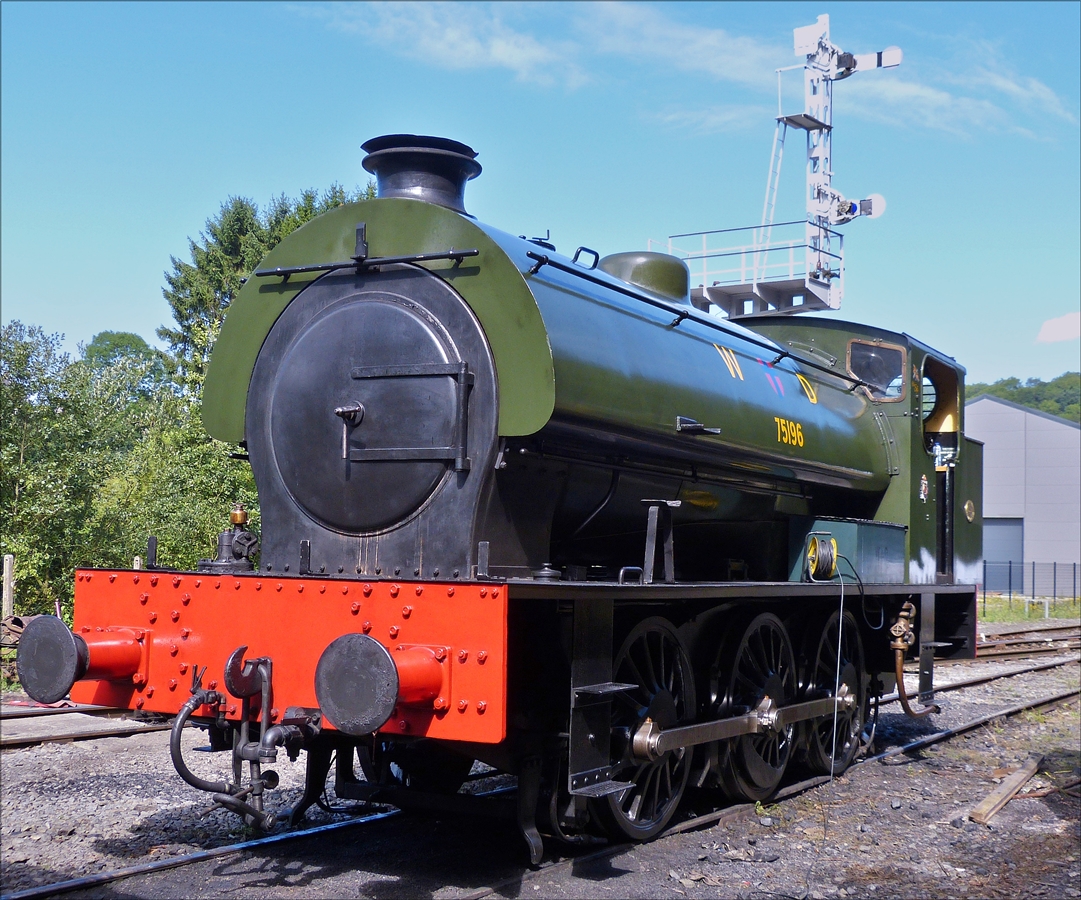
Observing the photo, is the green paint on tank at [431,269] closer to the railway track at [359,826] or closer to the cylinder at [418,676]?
the cylinder at [418,676]

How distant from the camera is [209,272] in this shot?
114 ft

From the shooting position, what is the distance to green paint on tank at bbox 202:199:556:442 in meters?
4.70

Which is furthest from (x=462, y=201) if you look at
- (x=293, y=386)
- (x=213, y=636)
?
(x=213, y=636)

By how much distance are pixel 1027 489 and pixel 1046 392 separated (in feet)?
235

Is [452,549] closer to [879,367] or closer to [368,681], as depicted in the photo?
[368,681]

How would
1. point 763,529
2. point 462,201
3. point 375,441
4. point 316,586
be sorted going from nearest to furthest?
point 316,586
point 375,441
point 462,201
point 763,529

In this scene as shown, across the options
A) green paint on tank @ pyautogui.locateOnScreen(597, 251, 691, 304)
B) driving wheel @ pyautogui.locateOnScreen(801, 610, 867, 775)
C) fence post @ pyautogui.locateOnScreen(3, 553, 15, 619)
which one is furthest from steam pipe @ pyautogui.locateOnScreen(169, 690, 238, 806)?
fence post @ pyautogui.locateOnScreen(3, 553, 15, 619)

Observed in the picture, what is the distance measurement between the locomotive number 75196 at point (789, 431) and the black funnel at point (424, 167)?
105 inches

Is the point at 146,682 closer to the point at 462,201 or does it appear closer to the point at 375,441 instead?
the point at 375,441

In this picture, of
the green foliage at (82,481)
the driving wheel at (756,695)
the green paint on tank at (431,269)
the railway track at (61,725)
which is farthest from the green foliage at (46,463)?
the driving wheel at (756,695)

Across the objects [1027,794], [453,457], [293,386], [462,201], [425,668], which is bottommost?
[1027,794]

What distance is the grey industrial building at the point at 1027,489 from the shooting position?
1505 inches

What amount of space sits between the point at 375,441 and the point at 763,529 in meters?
3.34

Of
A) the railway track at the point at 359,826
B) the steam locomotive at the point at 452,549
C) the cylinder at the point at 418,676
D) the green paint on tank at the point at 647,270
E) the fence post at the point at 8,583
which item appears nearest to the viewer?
the cylinder at the point at 418,676
